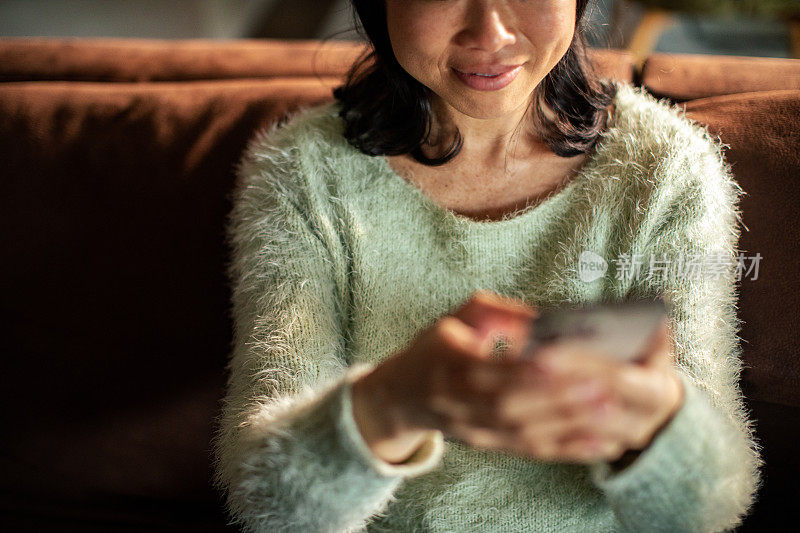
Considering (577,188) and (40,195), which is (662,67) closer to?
(577,188)

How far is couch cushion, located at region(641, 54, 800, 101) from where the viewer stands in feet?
2.89

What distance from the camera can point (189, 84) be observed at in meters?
1.02

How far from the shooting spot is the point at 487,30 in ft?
1.94

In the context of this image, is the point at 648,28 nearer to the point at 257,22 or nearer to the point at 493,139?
the point at 493,139

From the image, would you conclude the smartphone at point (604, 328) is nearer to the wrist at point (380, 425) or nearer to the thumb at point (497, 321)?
the thumb at point (497, 321)

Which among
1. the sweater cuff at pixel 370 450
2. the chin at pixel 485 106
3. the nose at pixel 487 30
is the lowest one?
the sweater cuff at pixel 370 450

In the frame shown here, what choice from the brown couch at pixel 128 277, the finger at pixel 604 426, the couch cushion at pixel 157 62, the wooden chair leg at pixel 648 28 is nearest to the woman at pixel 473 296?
the finger at pixel 604 426

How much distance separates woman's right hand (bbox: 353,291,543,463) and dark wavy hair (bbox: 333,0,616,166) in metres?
0.38

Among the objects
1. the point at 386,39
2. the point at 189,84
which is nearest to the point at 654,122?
the point at 386,39

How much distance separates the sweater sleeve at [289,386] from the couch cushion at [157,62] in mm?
302

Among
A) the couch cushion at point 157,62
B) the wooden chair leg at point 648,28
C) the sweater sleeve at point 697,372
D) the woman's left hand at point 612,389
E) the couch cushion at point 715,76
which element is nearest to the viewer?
the woman's left hand at point 612,389

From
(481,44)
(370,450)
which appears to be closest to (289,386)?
(370,450)

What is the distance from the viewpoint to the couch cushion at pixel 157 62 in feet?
3.48

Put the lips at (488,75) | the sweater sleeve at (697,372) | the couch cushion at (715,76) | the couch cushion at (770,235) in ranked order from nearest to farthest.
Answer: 1. the sweater sleeve at (697,372)
2. the lips at (488,75)
3. the couch cushion at (770,235)
4. the couch cushion at (715,76)
